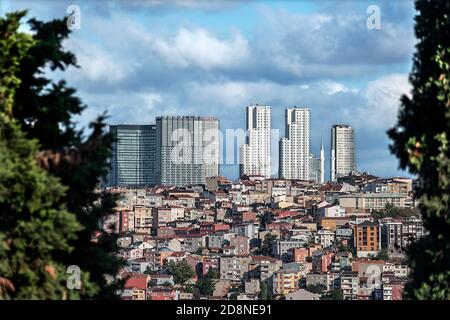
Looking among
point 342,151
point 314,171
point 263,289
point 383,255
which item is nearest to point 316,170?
point 314,171

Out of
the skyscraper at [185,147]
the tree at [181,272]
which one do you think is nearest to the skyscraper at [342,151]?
the skyscraper at [185,147]

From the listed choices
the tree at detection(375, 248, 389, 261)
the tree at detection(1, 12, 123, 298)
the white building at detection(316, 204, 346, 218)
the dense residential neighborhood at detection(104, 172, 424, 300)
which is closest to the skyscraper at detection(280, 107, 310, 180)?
the dense residential neighborhood at detection(104, 172, 424, 300)

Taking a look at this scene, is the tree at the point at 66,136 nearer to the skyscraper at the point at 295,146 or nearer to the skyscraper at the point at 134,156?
the skyscraper at the point at 134,156

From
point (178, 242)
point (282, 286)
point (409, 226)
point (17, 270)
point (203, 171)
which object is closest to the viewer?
point (17, 270)

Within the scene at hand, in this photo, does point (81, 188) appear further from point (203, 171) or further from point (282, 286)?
point (203, 171)

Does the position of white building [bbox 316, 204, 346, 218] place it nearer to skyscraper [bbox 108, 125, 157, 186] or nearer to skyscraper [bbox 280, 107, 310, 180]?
skyscraper [bbox 280, 107, 310, 180]

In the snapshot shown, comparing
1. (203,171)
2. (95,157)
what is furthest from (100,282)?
(203,171)

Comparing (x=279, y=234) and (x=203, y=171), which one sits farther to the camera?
(x=203, y=171)
